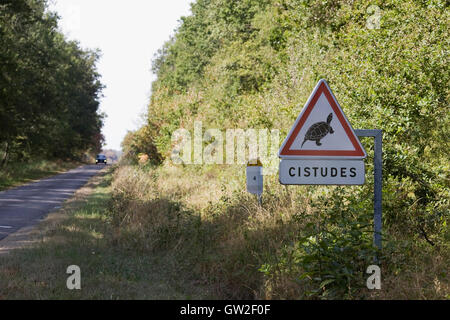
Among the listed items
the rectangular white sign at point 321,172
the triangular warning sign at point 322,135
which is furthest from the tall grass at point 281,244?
the triangular warning sign at point 322,135

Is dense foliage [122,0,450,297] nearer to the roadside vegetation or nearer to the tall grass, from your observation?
the tall grass

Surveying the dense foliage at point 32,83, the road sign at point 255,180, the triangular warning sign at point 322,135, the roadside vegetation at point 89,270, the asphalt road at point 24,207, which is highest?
the dense foliage at point 32,83

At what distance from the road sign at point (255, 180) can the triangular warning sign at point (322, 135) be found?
4.74m

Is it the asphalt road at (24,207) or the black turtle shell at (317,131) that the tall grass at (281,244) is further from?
the asphalt road at (24,207)

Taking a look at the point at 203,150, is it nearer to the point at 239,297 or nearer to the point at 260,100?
the point at 260,100

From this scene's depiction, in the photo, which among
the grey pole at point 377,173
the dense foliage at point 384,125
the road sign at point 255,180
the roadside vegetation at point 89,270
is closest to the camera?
the grey pole at point 377,173

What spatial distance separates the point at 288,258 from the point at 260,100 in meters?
9.09

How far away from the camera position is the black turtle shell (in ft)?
16.5

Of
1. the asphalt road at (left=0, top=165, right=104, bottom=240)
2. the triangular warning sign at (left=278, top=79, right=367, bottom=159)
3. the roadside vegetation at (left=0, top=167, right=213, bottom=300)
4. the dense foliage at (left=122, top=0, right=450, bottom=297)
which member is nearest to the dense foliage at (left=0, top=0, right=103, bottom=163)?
the asphalt road at (left=0, top=165, right=104, bottom=240)

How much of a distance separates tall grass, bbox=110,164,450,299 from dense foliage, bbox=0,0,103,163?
15.9m

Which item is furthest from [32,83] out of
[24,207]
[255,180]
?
[255,180]

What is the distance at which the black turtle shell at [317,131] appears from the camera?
16.5 feet
